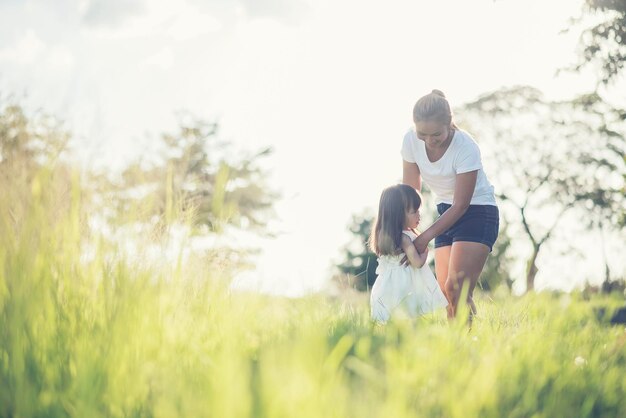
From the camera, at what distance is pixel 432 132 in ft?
15.7

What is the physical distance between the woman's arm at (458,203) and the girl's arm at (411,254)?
10.2 inches

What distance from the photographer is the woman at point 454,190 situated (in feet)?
15.7

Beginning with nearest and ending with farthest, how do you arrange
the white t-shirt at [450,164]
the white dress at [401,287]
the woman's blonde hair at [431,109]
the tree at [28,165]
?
the tree at [28,165] < the woman's blonde hair at [431,109] < the white t-shirt at [450,164] < the white dress at [401,287]

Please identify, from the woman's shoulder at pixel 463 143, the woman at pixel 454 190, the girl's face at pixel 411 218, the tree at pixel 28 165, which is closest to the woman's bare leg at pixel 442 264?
the woman at pixel 454 190

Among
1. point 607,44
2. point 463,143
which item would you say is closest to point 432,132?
point 463,143

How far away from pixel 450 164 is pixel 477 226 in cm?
56

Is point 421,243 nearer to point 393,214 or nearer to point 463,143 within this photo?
point 393,214

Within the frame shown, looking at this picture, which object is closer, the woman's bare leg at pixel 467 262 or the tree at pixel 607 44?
the woman's bare leg at pixel 467 262

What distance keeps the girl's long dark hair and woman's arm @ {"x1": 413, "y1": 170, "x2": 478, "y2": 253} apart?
38cm

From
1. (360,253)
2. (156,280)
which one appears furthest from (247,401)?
(360,253)

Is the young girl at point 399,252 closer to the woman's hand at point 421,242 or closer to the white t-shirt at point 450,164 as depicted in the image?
the woman's hand at point 421,242

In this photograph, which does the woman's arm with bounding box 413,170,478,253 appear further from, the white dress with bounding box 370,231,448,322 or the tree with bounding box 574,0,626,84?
the tree with bounding box 574,0,626,84

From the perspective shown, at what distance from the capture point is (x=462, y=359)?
8.49 feet

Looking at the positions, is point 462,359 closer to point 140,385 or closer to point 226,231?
point 226,231
